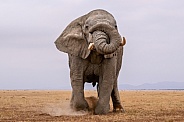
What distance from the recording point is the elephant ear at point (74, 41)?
55.8 ft

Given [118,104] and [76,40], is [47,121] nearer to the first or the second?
[76,40]

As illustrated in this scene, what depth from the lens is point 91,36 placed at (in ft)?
→ 53.1

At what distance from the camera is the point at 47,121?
14891 millimetres

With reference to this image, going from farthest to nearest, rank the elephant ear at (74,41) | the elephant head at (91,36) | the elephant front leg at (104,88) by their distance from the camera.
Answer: the elephant front leg at (104,88) → the elephant ear at (74,41) → the elephant head at (91,36)

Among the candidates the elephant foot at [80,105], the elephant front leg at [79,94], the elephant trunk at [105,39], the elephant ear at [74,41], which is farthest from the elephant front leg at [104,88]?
the elephant trunk at [105,39]

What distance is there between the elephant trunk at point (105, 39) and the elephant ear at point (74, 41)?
117 centimetres

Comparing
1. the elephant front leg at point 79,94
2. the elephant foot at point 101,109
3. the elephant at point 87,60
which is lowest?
the elephant foot at point 101,109

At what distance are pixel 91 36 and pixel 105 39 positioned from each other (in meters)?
0.84

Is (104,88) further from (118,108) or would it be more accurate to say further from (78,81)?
(118,108)

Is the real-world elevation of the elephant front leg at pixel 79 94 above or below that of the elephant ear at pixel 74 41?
below

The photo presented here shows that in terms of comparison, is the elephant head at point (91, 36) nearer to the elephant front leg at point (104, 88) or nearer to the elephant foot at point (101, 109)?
the elephant front leg at point (104, 88)

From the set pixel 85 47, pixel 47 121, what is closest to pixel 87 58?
pixel 85 47

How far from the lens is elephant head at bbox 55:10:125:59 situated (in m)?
15.4

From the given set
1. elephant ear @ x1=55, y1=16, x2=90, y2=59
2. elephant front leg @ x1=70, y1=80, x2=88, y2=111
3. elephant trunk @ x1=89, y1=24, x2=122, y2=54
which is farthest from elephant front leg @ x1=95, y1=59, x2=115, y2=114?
elephant trunk @ x1=89, y1=24, x2=122, y2=54
